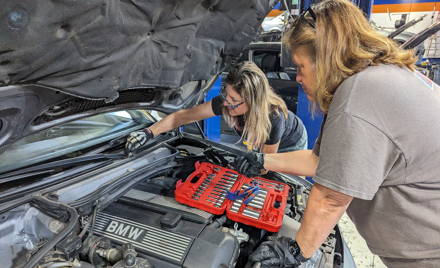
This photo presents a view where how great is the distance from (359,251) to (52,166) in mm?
2117

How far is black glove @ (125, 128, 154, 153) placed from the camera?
159cm

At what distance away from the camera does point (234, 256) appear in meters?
1.12

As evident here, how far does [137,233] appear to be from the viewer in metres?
1.18

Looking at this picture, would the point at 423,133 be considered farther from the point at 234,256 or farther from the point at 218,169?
the point at 218,169

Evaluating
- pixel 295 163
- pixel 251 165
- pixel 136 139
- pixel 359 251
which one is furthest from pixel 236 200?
pixel 359 251

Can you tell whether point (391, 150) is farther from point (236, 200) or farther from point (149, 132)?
point (149, 132)

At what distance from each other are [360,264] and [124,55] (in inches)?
80.4

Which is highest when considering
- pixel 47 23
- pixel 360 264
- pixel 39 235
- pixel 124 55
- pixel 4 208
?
pixel 47 23

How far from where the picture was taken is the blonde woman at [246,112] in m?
1.79

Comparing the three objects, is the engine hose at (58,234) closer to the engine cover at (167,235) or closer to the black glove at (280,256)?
the engine cover at (167,235)

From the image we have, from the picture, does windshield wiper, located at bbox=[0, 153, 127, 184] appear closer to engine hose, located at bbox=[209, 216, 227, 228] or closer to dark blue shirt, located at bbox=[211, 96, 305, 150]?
engine hose, located at bbox=[209, 216, 227, 228]

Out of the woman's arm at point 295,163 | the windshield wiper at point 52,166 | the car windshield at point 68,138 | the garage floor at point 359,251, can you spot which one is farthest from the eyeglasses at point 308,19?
the garage floor at point 359,251

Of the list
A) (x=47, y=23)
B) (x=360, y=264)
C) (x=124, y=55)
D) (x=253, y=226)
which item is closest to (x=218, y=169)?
(x=253, y=226)

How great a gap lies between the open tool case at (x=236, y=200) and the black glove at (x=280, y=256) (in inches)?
6.5
